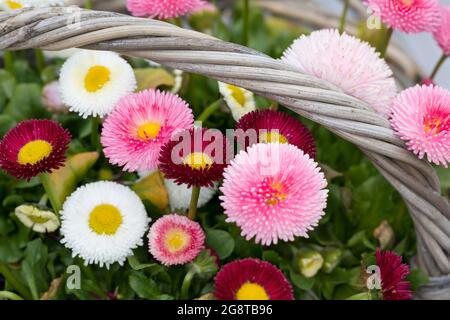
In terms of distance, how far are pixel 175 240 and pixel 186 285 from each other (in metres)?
0.05

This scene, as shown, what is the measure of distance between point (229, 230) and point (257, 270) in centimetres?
10

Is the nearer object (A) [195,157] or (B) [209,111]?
(A) [195,157]

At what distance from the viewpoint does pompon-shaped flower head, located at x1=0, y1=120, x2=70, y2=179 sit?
0.43 m

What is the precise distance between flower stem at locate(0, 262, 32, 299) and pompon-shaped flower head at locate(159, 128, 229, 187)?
0.19m

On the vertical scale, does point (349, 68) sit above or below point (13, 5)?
below

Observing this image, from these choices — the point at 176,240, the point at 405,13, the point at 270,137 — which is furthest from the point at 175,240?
the point at 405,13

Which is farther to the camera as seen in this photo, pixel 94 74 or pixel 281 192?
pixel 94 74

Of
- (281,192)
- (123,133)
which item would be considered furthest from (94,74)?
(281,192)

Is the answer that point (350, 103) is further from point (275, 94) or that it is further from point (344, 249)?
point (344, 249)

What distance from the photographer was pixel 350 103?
419mm

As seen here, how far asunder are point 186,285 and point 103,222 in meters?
0.08

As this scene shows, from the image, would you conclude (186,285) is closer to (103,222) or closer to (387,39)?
(103,222)

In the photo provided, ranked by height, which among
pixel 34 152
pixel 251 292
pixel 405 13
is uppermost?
pixel 405 13

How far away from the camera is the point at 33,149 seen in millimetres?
448
